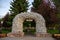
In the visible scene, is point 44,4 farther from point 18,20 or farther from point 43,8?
point 18,20

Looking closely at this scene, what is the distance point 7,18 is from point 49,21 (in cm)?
667

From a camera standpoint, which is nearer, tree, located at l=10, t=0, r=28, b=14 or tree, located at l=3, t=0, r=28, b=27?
tree, located at l=3, t=0, r=28, b=27

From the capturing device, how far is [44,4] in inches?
902

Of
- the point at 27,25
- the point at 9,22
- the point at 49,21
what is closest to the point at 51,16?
the point at 49,21

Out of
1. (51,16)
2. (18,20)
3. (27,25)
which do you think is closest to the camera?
(18,20)

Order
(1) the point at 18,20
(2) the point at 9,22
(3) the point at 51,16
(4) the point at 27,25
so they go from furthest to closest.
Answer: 1. (4) the point at 27,25
2. (2) the point at 9,22
3. (3) the point at 51,16
4. (1) the point at 18,20

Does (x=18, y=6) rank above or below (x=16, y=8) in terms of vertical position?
above

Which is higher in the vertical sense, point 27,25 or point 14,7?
point 14,7

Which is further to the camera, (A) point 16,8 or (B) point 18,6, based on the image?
(B) point 18,6

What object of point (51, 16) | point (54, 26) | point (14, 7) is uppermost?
point (14, 7)

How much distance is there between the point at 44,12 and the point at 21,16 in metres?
6.32

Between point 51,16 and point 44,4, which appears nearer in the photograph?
point 51,16

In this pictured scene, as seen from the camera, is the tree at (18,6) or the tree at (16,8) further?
the tree at (18,6)

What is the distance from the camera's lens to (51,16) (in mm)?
21156
